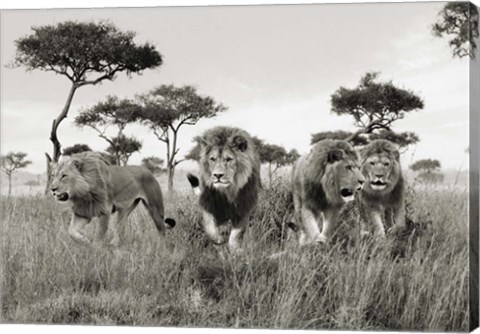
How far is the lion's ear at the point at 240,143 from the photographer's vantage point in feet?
29.5

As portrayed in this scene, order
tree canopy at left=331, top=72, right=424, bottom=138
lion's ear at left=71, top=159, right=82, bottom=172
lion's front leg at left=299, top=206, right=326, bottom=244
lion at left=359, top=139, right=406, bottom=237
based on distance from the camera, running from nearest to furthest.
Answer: tree canopy at left=331, top=72, right=424, bottom=138
lion at left=359, top=139, right=406, bottom=237
lion's front leg at left=299, top=206, right=326, bottom=244
lion's ear at left=71, top=159, right=82, bottom=172

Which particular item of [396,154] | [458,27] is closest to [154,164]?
[396,154]

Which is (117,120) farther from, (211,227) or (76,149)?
(211,227)

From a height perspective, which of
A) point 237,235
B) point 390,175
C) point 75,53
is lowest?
point 237,235

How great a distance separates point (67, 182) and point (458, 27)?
3.32 metres

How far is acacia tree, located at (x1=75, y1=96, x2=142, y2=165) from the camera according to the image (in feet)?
30.7

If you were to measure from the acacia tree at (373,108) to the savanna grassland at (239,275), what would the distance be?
0.53 metres

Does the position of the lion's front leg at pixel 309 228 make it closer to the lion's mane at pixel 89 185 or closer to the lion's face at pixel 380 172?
the lion's face at pixel 380 172

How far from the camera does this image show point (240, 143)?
9.01 meters

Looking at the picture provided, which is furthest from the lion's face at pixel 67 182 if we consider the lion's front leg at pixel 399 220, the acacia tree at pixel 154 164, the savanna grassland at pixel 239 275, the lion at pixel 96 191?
the lion's front leg at pixel 399 220

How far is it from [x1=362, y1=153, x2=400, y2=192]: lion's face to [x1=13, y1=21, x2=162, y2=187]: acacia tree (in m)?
2.04

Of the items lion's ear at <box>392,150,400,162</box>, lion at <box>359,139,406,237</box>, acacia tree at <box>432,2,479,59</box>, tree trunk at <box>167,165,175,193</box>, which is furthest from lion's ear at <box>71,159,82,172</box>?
acacia tree at <box>432,2,479,59</box>

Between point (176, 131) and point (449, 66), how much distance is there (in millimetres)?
2192

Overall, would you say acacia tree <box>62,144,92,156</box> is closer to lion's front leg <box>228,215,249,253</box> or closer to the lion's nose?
the lion's nose
